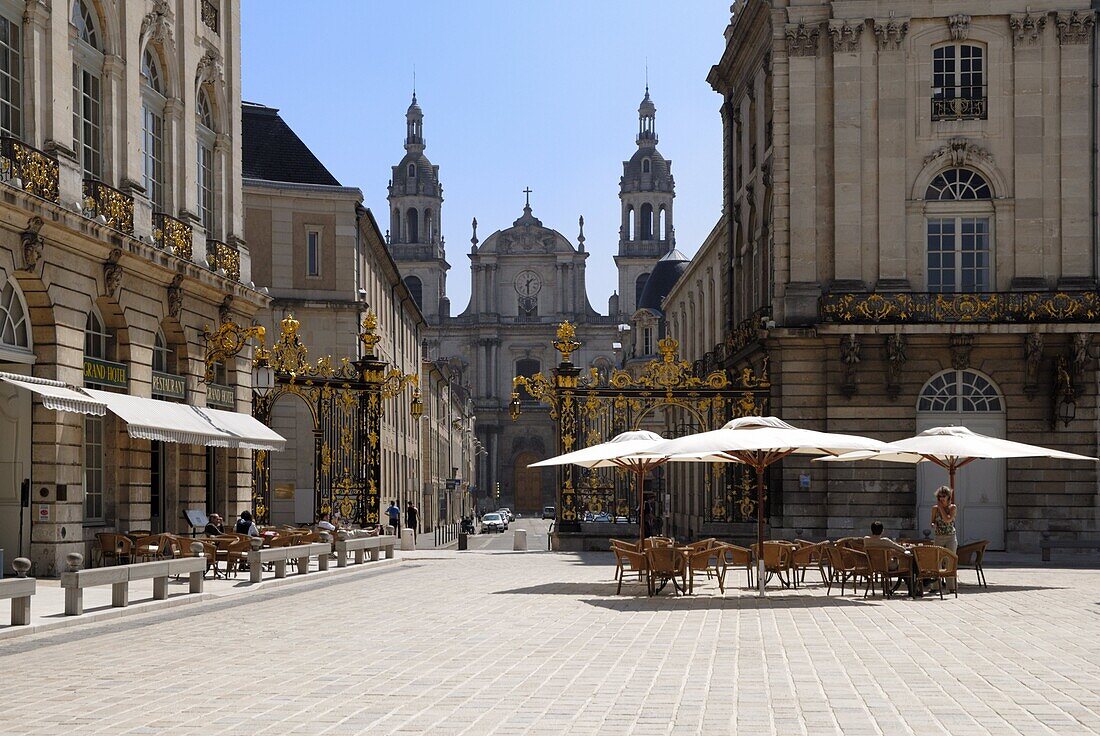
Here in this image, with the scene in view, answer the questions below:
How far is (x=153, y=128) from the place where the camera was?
29.4m

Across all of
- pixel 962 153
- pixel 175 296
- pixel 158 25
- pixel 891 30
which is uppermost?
pixel 891 30

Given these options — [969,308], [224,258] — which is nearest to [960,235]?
[969,308]

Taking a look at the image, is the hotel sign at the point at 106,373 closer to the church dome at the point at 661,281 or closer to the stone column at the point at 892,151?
the stone column at the point at 892,151

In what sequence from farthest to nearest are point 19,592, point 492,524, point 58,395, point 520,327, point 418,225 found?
point 418,225 → point 520,327 → point 492,524 → point 58,395 → point 19,592

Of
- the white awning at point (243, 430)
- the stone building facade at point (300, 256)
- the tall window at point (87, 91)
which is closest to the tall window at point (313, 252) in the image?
the stone building facade at point (300, 256)

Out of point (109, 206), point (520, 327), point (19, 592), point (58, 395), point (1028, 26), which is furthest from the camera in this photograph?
point (520, 327)

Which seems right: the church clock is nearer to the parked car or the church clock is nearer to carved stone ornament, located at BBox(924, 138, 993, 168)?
the parked car

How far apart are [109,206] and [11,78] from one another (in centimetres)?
316

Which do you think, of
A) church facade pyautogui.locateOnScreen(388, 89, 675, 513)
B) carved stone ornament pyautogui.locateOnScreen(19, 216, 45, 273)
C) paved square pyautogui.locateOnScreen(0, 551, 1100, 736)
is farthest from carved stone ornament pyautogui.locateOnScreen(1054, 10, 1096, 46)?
church facade pyautogui.locateOnScreen(388, 89, 675, 513)

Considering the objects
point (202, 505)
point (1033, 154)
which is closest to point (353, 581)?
point (202, 505)

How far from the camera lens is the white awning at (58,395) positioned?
21.0 m

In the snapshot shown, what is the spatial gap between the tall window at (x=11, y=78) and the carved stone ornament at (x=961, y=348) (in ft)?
67.0

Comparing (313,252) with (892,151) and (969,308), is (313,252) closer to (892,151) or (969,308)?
(892,151)

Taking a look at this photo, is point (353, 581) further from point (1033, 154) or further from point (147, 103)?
point (1033, 154)
